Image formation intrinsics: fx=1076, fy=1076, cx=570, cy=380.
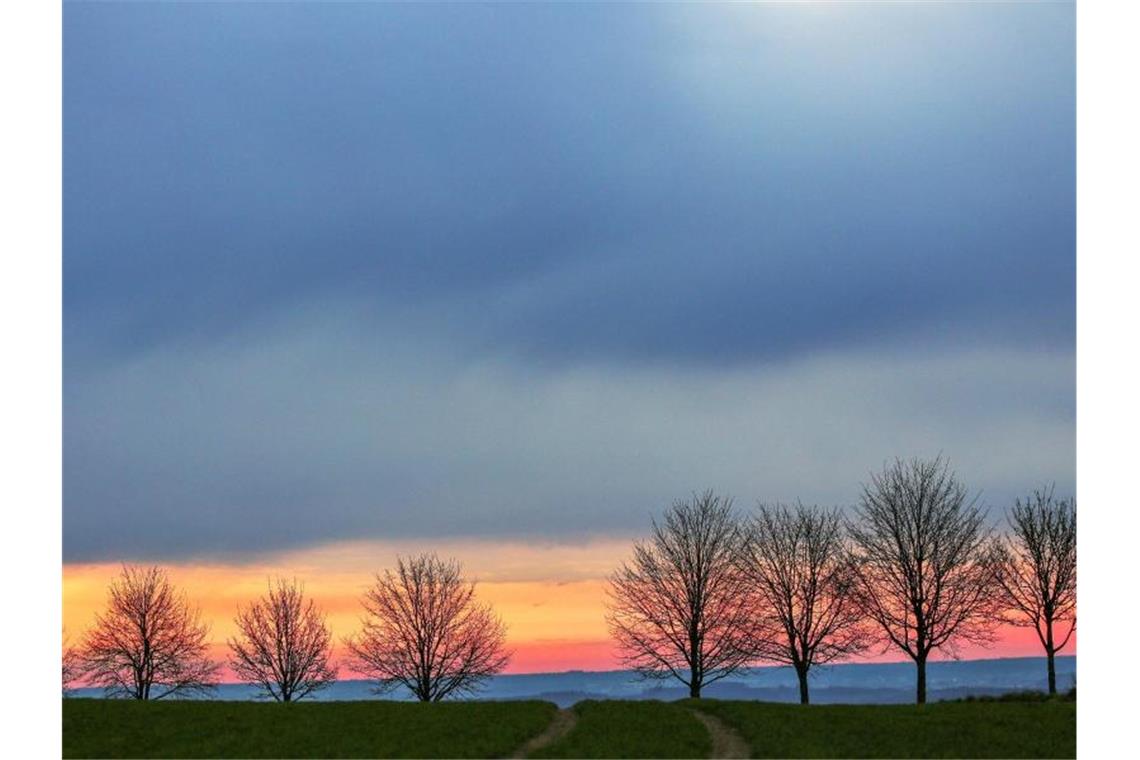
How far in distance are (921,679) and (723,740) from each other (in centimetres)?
2949

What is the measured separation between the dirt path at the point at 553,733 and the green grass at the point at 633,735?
481 mm

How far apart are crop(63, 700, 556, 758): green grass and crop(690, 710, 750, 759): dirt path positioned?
25.9ft

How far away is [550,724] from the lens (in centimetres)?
5247

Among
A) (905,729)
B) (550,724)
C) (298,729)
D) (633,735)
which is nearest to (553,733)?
(550,724)

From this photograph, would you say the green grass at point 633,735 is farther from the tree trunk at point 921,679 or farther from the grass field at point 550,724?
the tree trunk at point 921,679

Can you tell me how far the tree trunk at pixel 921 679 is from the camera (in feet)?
228

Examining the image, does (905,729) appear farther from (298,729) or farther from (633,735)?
(298,729)

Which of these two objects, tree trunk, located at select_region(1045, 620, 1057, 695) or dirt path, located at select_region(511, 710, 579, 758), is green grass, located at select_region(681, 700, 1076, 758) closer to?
dirt path, located at select_region(511, 710, 579, 758)

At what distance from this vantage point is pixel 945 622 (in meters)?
76.3

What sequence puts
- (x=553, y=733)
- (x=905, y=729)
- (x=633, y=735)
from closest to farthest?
(x=633, y=735)
(x=905, y=729)
(x=553, y=733)

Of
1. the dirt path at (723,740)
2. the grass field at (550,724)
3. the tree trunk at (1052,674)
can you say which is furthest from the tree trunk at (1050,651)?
the dirt path at (723,740)

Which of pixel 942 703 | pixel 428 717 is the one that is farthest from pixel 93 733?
pixel 942 703
